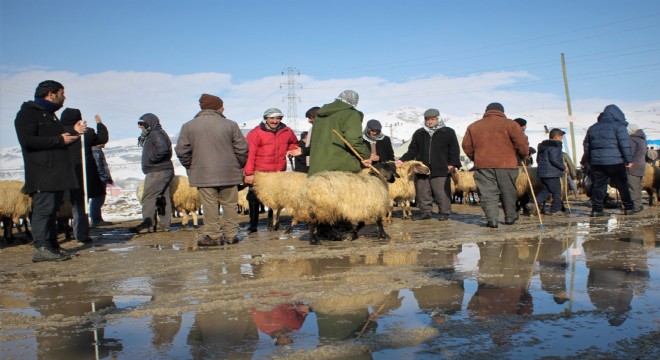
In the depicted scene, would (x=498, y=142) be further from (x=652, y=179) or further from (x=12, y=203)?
(x=12, y=203)

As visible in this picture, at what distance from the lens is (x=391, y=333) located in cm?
358

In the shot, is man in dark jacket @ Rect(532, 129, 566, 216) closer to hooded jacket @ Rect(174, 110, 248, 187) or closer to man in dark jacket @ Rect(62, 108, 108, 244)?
hooded jacket @ Rect(174, 110, 248, 187)

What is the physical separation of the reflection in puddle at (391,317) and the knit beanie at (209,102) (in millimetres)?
3288

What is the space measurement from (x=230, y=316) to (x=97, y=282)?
2255 mm

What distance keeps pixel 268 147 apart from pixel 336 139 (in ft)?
7.91

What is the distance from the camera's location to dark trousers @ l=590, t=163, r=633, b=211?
1155 cm

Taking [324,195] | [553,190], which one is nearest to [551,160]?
[553,190]

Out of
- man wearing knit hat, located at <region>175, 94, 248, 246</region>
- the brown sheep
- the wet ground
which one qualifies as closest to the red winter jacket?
man wearing knit hat, located at <region>175, 94, 248, 246</region>

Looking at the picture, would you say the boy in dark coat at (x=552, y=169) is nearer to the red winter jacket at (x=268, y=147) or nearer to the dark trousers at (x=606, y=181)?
the dark trousers at (x=606, y=181)

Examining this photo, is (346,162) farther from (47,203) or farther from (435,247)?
(47,203)

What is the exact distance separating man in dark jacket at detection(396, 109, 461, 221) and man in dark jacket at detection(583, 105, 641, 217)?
8.46 ft

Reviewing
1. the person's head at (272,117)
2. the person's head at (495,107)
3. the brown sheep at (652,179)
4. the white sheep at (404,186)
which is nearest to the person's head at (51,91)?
the person's head at (272,117)

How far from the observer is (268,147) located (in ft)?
35.3

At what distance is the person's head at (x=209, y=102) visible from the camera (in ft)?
28.5
